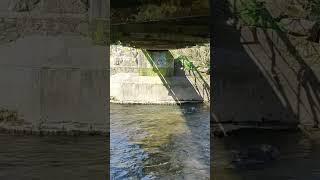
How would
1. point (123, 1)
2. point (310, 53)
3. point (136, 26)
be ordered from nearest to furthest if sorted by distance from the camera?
point (310, 53)
point (123, 1)
point (136, 26)

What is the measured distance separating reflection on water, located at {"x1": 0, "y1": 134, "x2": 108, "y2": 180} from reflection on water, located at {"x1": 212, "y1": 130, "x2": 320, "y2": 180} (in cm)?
241

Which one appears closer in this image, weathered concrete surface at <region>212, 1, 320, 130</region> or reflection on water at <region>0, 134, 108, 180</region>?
reflection on water at <region>0, 134, 108, 180</region>

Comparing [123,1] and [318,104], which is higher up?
[123,1]

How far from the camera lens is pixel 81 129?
413 inches

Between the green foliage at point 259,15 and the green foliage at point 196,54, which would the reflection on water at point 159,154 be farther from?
the green foliage at point 196,54

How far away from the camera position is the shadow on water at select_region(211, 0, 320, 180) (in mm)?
11000

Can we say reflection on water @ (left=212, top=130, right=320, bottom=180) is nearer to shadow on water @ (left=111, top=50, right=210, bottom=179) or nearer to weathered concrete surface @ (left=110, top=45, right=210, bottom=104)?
shadow on water @ (left=111, top=50, right=210, bottom=179)

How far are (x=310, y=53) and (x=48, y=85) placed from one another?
18.8 ft

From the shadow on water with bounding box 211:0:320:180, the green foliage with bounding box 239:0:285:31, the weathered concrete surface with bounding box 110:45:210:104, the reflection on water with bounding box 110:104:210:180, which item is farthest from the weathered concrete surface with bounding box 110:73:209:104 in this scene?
the green foliage with bounding box 239:0:285:31

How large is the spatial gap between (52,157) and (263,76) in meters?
4.89

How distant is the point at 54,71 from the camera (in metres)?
10.5

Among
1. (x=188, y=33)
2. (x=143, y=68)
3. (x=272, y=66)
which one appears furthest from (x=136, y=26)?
(x=143, y=68)

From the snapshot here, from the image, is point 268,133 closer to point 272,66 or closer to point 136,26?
point 272,66

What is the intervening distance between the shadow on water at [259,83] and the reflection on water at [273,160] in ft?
0.07
